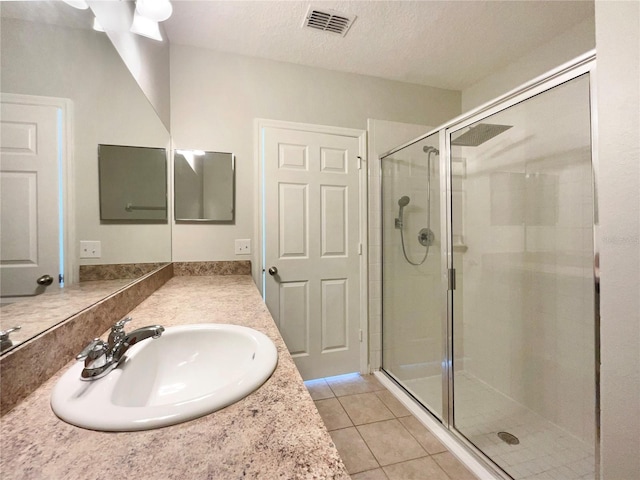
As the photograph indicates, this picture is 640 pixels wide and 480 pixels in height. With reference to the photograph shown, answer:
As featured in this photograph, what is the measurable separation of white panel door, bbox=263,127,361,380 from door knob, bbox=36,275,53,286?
54.4 inches

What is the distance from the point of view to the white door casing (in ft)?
1.74

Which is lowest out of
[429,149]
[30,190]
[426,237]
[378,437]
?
[378,437]

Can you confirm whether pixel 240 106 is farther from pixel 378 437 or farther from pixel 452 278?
pixel 378 437

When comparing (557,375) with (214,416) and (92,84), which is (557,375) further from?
(92,84)

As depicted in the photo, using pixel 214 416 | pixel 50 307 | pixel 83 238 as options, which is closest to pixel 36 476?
pixel 214 416

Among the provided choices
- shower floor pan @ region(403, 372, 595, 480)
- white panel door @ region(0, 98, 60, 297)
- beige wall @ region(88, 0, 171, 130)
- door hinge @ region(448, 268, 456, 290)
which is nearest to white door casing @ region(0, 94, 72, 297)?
white panel door @ region(0, 98, 60, 297)

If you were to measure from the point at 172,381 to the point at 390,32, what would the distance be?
221 cm

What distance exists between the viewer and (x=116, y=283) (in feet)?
3.33

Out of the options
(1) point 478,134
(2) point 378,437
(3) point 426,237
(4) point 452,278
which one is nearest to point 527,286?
(4) point 452,278

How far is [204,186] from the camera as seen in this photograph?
1883 mm

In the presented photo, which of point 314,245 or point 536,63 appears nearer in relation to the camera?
point 536,63

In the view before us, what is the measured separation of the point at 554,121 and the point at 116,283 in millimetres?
2112

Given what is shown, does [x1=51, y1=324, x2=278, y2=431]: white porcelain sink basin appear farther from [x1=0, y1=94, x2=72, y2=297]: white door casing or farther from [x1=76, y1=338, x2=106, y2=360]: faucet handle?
[x1=0, y1=94, x2=72, y2=297]: white door casing

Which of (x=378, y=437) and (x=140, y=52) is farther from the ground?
(x=140, y=52)
